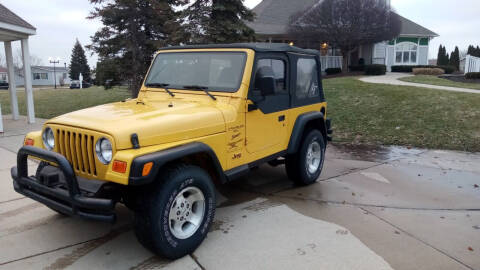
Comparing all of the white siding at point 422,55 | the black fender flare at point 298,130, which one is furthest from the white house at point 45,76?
the black fender flare at point 298,130

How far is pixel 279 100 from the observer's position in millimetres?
4805

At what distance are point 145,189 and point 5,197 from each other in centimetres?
301

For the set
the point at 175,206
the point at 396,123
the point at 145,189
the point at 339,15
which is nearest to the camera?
the point at 145,189

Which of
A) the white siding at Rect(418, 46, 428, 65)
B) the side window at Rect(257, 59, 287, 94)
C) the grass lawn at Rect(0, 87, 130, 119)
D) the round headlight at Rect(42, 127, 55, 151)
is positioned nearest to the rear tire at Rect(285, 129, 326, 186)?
the side window at Rect(257, 59, 287, 94)

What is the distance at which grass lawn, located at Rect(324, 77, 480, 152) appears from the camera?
8945 mm

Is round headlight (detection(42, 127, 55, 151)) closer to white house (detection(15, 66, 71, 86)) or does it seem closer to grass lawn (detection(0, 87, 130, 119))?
grass lawn (detection(0, 87, 130, 119))

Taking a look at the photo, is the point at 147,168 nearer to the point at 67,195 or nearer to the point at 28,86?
the point at 67,195

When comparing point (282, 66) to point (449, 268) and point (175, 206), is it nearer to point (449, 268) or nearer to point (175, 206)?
point (175, 206)

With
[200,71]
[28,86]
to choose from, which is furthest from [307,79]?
[28,86]

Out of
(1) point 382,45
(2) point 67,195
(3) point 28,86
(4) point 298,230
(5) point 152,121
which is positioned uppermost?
(1) point 382,45

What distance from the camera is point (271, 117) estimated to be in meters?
4.63

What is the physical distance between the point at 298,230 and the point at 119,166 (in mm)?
2104

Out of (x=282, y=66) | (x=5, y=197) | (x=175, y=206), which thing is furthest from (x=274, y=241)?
(x=5, y=197)

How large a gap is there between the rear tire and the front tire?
203cm
